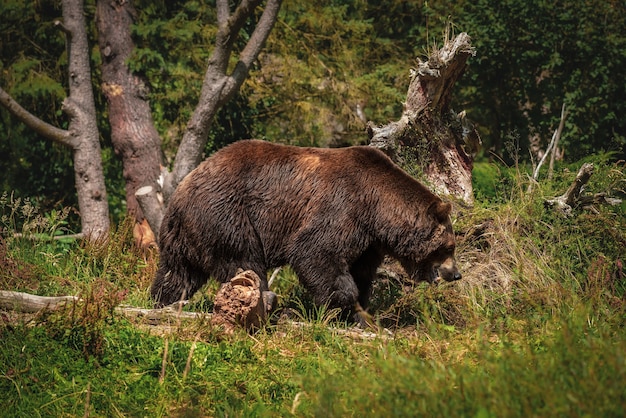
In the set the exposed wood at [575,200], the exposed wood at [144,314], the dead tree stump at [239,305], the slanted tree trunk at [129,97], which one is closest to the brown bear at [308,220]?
the exposed wood at [144,314]

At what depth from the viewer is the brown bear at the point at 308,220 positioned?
7922 mm

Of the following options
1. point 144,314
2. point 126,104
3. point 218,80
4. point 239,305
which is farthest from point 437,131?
point 126,104

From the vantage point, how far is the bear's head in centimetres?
805

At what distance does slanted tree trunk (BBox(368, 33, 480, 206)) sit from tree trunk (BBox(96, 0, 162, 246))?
375 cm

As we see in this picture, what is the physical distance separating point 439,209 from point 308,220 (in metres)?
1.19

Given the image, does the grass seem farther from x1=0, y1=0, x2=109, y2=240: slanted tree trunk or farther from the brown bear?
x1=0, y1=0, x2=109, y2=240: slanted tree trunk

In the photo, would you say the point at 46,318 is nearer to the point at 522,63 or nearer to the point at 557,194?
the point at 557,194

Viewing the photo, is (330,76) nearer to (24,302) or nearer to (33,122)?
(33,122)

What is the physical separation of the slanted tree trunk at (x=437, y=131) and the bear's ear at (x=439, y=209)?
5.43 ft

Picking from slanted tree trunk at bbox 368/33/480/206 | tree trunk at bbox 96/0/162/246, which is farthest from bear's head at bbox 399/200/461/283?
tree trunk at bbox 96/0/162/246

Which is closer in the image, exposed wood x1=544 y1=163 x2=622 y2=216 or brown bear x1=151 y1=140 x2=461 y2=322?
brown bear x1=151 y1=140 x2=461 y2=322

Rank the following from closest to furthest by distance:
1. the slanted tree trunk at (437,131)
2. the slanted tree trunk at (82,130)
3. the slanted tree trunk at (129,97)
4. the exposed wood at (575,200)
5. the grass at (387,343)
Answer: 1. the grass at (387,343)
2. the exposed wood at (575,200)
3. the slanted tree trunk at (437,131)
4. the slanted tree trunk at (129,97)
5. the slanted tree trunk at (82,130)

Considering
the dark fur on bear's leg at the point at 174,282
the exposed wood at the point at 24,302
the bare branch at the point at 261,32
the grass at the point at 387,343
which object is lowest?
the dark fur on bear's leg at the point at 174,282

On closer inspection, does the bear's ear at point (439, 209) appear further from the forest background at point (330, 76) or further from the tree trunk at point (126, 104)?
the forest background at point (330, 76)
